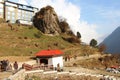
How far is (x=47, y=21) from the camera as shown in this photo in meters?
121

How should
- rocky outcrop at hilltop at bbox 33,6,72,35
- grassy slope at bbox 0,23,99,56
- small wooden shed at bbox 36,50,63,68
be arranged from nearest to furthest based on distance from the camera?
small wooden shed at bbox 36,50,63,68
grassy slope at bbox 0,23,99,56
rocky outcrop at hilltop at bbox 33,6,72,35

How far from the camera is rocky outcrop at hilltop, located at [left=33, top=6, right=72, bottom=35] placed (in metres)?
120

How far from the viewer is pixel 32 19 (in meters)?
130

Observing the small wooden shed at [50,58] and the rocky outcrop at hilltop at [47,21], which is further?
the rocky outcrop at hilltop at [47,21]

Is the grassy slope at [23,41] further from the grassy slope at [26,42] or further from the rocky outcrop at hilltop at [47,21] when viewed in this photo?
the rocky outcrop at hilltop at [47,21]

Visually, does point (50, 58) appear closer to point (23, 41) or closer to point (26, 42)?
point (26, 42)

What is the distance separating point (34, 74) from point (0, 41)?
54331mm

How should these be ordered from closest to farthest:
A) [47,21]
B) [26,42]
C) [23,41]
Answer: [23,41], [26,42], [47,21]

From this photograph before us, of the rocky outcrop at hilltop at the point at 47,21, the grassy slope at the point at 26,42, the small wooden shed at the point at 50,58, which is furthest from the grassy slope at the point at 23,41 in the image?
the small wooden shed at the point at 50,58

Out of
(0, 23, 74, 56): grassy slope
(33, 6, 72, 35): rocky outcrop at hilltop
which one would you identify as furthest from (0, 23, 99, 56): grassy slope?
(33, 6, 72, 35): rocky outcrop at hilltop

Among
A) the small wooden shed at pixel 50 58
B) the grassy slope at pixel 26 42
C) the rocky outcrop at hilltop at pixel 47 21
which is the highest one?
the rocky outcrop at hilltop at pixel 47 21

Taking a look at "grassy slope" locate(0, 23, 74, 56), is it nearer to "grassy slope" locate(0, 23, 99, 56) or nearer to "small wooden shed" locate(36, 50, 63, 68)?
"grassy slope" locate(0, 23, 99, 56)

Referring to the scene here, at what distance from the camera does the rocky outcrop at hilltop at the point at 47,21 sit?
11950 centimetres

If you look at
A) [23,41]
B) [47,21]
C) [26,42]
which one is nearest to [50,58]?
[26,42]
